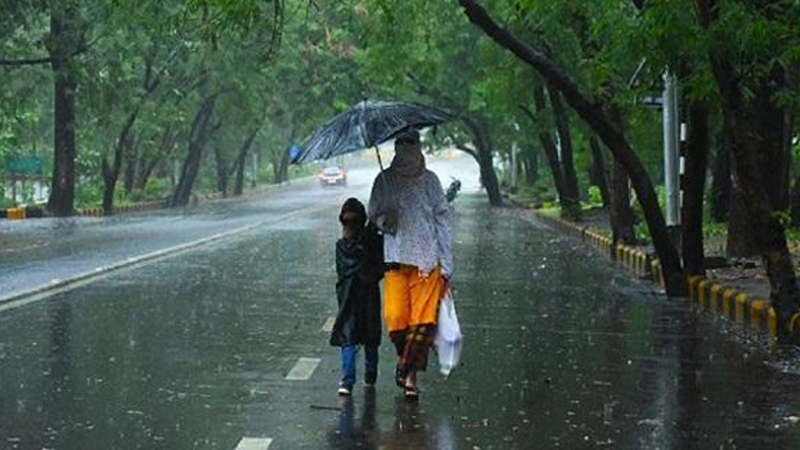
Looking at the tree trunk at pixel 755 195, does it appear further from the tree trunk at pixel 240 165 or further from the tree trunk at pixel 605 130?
the tree trunk at pixel 240 165

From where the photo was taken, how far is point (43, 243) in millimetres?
26719

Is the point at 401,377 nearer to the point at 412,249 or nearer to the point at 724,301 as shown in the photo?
the point at 412,249

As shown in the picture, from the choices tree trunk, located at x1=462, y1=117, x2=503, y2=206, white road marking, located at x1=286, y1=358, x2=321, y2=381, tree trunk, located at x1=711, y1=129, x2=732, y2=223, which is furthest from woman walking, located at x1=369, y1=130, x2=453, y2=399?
tree trunk, located at x1=462, y1=117, x2=503, y2=206

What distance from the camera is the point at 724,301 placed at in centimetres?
1462

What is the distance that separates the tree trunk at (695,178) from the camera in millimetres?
15773

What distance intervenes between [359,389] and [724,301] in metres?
6.45

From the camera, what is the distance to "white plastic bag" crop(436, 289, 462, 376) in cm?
895

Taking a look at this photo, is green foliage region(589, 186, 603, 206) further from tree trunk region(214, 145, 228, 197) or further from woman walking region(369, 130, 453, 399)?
tree trunk region(214, 145, 228, 197)

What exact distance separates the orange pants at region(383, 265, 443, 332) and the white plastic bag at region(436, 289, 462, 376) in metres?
0.06

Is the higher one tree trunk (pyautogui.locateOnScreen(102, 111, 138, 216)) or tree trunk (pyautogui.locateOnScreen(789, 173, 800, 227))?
tree trunk (pyautogui.locateOnScreen(102, 111, 138, 216))

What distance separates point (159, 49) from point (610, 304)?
32846 millimetres

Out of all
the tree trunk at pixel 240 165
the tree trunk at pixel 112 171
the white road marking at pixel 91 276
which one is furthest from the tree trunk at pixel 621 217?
the tree trunk at pixel 240 165

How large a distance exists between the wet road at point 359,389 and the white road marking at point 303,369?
2 centimetres

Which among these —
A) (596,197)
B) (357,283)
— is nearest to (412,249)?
(357,283)
